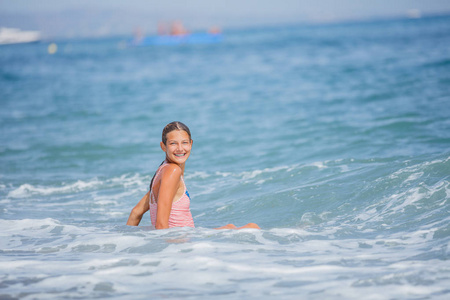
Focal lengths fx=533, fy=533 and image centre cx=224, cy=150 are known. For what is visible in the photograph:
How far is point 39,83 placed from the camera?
30109 millimetres

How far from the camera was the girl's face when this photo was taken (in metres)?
4.75

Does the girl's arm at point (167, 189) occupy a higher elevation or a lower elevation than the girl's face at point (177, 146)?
lower

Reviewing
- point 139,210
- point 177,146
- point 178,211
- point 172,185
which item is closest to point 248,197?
point 139,210

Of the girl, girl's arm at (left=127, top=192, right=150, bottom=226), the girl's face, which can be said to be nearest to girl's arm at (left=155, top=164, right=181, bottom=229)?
the girl

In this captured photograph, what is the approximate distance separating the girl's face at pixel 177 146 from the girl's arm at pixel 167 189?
14 cm

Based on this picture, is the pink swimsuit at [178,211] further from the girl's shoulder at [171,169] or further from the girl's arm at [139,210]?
the girl's arm at [139,210]

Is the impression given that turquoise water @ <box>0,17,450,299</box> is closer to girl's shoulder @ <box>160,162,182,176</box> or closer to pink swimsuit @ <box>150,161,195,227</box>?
pink swimsuit @ <box>150,161,195,227</box>

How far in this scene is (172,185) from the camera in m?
4.56

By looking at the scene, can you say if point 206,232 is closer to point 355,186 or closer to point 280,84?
point 355,186

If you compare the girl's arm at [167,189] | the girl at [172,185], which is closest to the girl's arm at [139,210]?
the girl at [172,185]

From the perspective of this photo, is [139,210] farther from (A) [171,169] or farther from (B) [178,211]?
(A) [171,169]

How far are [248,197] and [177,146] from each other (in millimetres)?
2572

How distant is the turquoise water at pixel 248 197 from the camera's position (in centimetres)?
372

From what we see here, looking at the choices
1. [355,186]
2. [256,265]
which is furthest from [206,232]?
[355,186]
